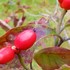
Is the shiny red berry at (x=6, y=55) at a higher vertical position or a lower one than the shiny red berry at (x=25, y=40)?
lower

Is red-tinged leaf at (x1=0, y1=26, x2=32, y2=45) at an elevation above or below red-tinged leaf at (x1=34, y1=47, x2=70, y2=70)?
above

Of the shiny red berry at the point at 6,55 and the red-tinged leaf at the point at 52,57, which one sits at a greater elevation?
the shiny red berry at the point at 6,55

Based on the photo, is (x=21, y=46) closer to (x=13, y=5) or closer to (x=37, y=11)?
(x=13, y=5)

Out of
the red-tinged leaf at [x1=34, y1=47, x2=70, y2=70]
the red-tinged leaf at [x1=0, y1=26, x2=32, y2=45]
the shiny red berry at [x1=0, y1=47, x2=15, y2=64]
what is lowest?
the red-tinged leaf at [x1=34, y1=47, x2=70, y2=70]

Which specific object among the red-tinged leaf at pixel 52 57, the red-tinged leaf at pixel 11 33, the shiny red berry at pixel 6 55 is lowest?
the red-tinged leaf at pixel 52 57

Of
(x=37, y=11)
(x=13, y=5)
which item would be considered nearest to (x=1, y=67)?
(x=13, y=5)
